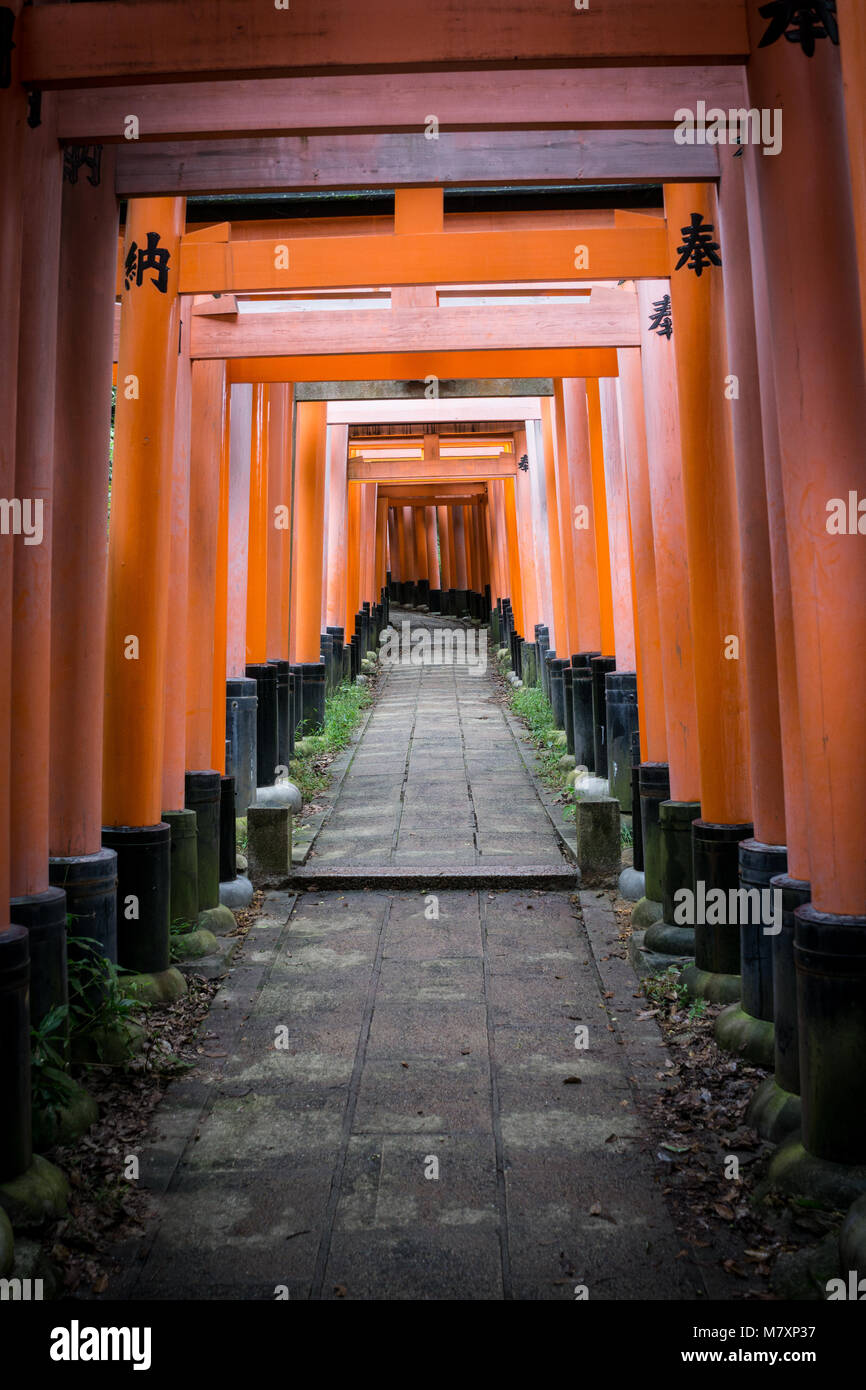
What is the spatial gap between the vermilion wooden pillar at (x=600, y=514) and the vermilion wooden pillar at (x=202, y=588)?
3.86m

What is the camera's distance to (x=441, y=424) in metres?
16.1

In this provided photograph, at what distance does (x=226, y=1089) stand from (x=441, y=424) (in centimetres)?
1274

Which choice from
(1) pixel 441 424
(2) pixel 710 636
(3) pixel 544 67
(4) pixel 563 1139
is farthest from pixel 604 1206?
(1) pixel 441 424

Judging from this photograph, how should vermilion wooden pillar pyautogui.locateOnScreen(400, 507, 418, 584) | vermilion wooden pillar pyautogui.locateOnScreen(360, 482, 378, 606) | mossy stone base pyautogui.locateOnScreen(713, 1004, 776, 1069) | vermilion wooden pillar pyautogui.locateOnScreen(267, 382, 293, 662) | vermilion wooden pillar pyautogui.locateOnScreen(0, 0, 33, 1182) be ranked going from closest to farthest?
vermilion wooden pillar pyautogui.locateOnScreen(0, 0, 33, 1182)
mossy stone base pyautogui.locateOnScreen(713, 1004, 776, 1069)
vermilion wooden pillar pyautogui.locateOnScreen(267, 382, 293, 662)
vermilion wooden pillar pyautogui.locateOnScreen(360, 482, 378, 606)
vermilion wooden pillar pyautogui.locateOnScreen(400, 507, 418, 584)

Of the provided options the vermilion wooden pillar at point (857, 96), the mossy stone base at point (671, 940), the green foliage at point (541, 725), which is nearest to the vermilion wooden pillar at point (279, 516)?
the green foliage at point (541, 725)

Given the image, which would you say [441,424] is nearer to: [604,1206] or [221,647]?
[221,647]

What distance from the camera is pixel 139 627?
17.9 feet

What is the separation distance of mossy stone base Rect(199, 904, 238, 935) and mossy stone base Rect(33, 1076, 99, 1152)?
7.57 ft

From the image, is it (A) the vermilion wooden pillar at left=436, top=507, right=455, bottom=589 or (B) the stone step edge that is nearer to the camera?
(B) the stone step edge

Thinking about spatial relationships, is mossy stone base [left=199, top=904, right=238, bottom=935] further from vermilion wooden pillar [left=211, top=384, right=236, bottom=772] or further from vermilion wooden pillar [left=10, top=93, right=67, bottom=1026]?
vermilion wooden pillar [left=10, top=93, right=67, bottom=1026]

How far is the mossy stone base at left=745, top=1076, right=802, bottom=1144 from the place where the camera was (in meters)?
3.78

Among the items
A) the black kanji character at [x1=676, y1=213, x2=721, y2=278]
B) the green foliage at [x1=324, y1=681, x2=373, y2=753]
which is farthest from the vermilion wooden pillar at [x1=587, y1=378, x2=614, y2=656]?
the black kanji character at [x1=676, y1=213, x2=721, y2=278]

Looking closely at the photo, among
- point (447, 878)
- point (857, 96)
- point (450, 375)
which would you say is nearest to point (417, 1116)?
point (447, 878)

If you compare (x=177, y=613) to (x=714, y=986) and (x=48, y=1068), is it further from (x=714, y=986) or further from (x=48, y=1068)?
(x=714, y=986)
